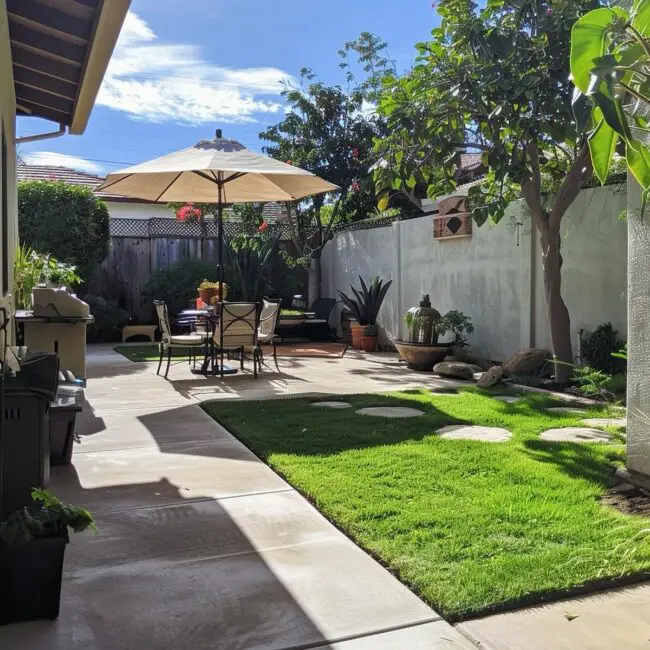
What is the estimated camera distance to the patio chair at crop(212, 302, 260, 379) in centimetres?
774

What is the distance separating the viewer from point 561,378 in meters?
7.17

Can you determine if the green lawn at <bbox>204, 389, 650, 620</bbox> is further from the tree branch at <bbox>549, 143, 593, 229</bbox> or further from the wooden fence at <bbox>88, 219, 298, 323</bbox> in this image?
the wooden fence at <bbox>88, 219, 298, 323</bbox>

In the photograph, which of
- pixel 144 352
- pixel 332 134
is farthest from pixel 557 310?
pixel 332 134

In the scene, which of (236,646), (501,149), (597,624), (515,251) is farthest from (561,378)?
(236,646)

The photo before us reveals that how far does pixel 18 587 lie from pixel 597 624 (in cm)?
206

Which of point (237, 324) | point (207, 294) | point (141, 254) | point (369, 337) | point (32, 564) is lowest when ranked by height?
point (32, 564)

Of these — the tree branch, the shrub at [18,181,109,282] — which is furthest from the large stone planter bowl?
the shrub at [18,181,109,282]

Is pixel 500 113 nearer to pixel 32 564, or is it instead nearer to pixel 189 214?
pixel 32 564

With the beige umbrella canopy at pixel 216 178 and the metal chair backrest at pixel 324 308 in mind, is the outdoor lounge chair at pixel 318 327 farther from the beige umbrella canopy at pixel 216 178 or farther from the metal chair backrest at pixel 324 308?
the beige umbrella canopy at pixel 216 178

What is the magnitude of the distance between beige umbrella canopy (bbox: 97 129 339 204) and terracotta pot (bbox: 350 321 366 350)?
3.22m

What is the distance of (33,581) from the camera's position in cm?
241

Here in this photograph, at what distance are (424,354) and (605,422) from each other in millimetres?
3737

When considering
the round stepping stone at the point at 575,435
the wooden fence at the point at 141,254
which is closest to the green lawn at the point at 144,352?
the wooden fence at the point at 141,254

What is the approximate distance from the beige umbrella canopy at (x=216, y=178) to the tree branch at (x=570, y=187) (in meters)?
2.72
